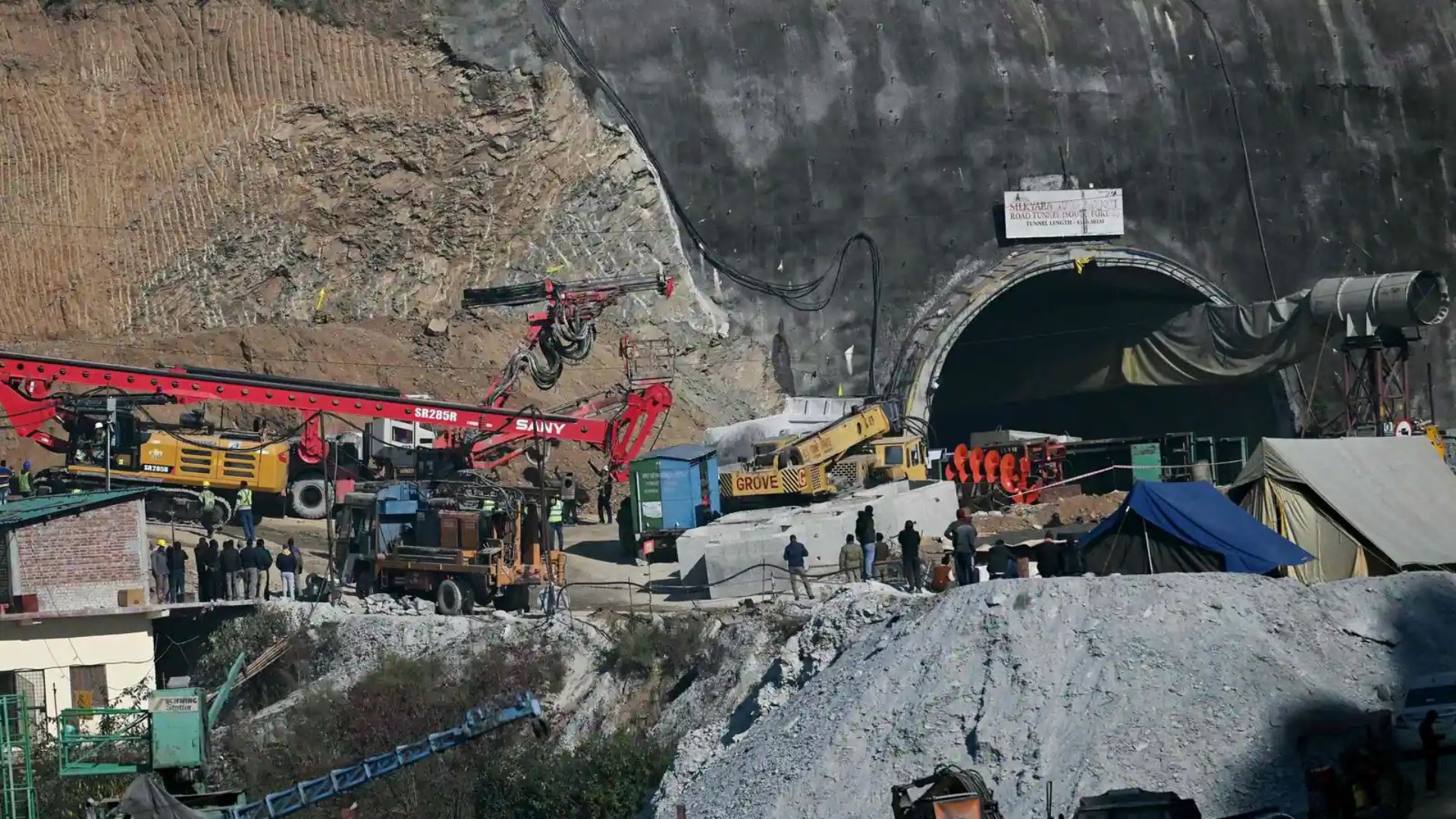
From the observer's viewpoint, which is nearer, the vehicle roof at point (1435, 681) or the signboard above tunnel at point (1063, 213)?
the vehicle roof at point (1435, 681)

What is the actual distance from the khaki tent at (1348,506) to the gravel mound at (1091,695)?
2551 millimetres

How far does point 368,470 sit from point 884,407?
38.1 ft

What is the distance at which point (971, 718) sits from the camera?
23.3 m

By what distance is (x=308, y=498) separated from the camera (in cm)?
4347

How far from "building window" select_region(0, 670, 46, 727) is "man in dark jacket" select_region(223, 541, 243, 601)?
368 centimetres

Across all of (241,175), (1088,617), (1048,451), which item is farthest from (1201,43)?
(1088,617)

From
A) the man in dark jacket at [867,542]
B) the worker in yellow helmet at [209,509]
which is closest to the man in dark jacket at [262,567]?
the worker in yellow helmet at [209,509]

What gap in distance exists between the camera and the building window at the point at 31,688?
31.3 m

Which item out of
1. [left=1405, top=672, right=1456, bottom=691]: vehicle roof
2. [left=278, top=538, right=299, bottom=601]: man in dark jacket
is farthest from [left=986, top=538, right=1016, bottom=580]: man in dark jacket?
[left=278, top=538, right=299, bottom=601]: man in dark jacket

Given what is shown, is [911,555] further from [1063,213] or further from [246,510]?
[1063,213]

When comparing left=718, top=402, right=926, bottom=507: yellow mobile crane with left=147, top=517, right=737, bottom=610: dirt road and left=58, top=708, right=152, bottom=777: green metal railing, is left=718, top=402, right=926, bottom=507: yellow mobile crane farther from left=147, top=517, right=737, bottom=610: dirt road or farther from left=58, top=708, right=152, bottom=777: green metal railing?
left=58, top=708, right=152, bottom=777: green metal railing

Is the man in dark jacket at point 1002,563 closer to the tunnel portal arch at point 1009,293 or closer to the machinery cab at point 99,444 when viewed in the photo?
the machinery cab at point 99,444

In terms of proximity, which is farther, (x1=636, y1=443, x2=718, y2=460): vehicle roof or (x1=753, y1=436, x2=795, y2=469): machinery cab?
(x1=753, y1=436, x2=795, y2=469): machinery cab

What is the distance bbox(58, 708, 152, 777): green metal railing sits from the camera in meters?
Result: 25.8
